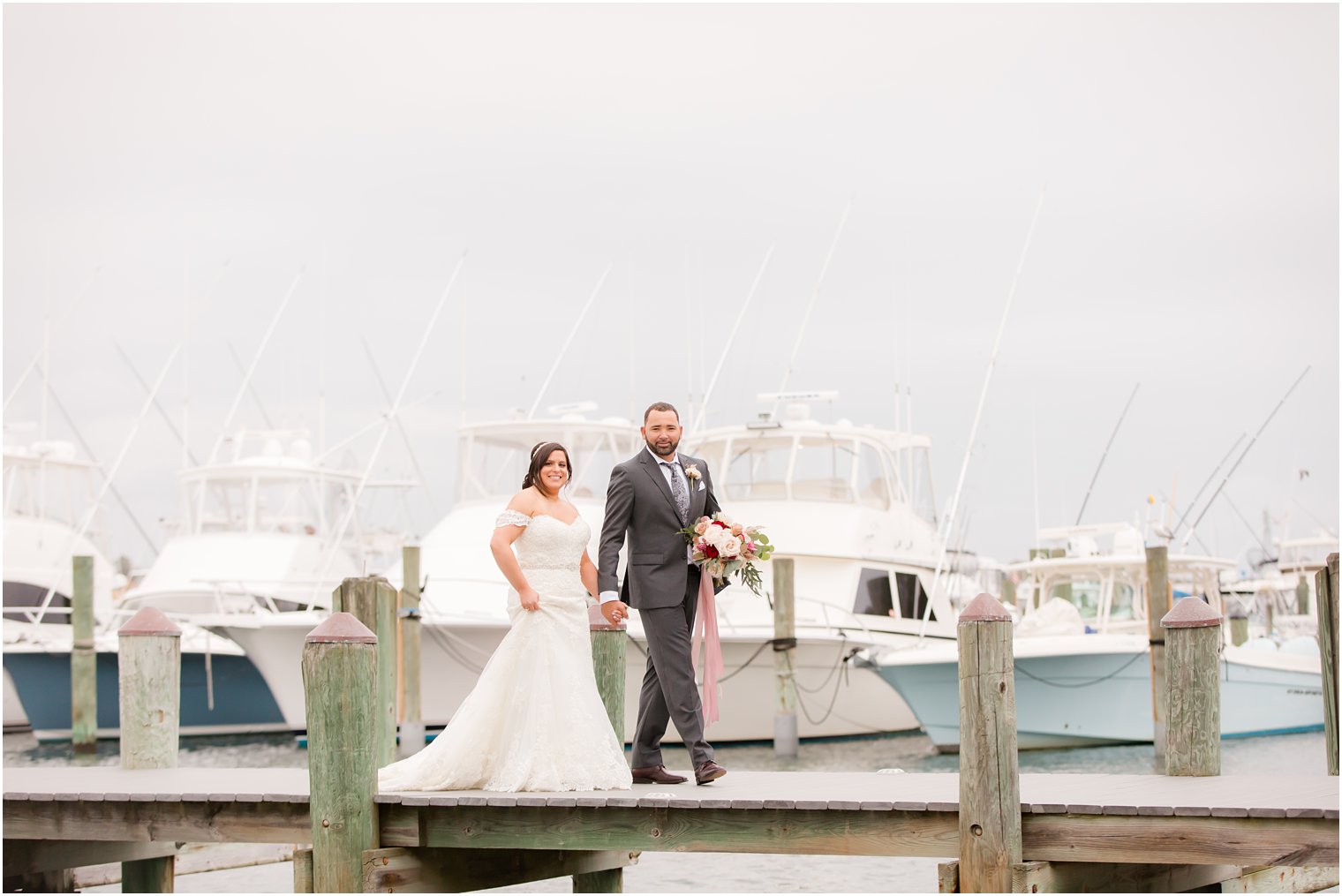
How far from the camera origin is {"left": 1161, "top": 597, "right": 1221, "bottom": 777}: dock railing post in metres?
8.00

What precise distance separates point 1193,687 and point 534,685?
323 cm

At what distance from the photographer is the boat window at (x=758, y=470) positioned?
87.2 ft

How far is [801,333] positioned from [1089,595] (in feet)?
25.5

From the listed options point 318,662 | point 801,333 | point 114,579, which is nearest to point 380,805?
point 318,662

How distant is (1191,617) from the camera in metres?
7.99

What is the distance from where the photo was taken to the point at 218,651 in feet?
99.8

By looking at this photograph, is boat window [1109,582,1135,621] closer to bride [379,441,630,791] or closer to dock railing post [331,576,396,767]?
dock railing post [331,576,396,767]

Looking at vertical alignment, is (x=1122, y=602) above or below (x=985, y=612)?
A: above

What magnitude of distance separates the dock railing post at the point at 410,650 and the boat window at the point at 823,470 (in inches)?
271

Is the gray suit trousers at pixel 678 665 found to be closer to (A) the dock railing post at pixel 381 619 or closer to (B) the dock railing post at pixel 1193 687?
(A) the dock railing post at pixel 381 619

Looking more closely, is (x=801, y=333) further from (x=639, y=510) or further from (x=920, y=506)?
(x=639, y=510)

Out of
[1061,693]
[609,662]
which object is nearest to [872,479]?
[1061,693]

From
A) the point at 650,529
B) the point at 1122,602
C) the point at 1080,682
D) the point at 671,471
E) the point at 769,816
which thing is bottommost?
the point at 769,816

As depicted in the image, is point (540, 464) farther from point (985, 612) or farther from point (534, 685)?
point (985, 612)
